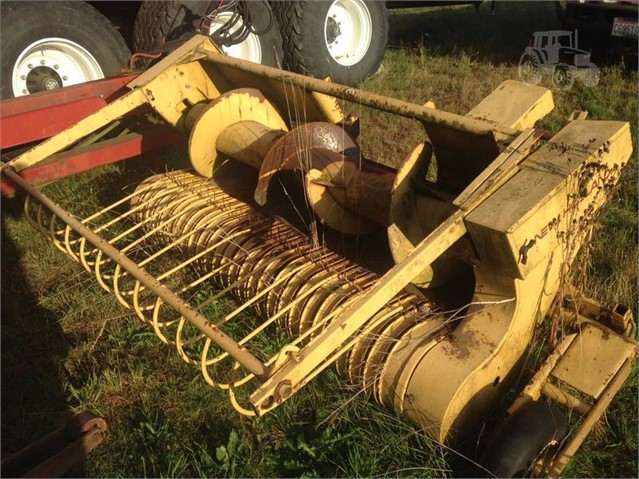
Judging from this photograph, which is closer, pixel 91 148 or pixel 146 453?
pixel 146 453

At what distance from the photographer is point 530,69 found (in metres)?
6.85

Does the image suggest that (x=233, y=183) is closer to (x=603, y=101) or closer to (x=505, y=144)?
(x=505, y=144)

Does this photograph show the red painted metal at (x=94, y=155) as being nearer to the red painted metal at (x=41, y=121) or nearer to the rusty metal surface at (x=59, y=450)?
the red painted metal at (x=41, y=121)

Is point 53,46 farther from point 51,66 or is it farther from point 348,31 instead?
point 348,31

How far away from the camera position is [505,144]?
2.46 metres

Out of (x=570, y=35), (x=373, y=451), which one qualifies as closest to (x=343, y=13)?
(x=570, y=35)

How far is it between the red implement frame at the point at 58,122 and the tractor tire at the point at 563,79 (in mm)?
4256

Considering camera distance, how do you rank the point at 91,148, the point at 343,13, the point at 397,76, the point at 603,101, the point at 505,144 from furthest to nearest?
the point at 397,76 < the point at 343,13 < the point at 603,101 < the point at 91,148 < the point at 505,144

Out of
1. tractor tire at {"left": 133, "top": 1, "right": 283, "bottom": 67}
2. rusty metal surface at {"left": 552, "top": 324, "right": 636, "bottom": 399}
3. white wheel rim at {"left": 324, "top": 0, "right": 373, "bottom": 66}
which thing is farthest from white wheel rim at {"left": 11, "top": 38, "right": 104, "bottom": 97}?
rusty metal surface at {"left": 552, "top": 324, "right": 636, "bottom": 399}

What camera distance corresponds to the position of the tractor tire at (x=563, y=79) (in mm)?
6234

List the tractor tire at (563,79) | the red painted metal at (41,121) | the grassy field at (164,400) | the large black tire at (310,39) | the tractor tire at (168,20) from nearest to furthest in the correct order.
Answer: the grassy field at (164,400)
the red painted metal at (41,121)
the tractor tire at (168,20)
the large black tire at (310,39)
the tractor tire at (563,79)

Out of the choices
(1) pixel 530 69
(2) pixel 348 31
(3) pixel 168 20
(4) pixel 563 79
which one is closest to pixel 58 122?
(3) pixel 168 20

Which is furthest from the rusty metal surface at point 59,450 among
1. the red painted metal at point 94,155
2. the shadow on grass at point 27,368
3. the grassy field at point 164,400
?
the red painted metal at point 94,155

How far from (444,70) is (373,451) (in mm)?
5496
